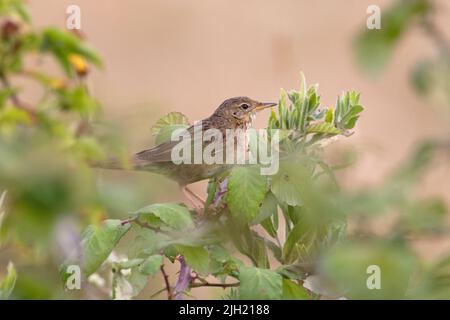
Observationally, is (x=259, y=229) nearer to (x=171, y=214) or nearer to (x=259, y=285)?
(x=171, y=214)

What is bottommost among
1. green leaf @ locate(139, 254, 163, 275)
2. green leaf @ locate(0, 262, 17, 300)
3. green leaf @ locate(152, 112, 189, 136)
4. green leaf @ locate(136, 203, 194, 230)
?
green leaf @ locate(0, 262, 17, 300)

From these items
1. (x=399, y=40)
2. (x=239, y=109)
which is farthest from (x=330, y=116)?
(x=239, y=109)

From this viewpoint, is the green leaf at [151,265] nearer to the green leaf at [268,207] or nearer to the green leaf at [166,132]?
the green leaf at [268,207]

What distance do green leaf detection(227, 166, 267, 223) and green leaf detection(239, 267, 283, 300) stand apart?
0.65ft

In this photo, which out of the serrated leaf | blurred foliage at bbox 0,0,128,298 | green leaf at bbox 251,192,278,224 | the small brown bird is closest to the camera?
blurred foliage at bbox 0,0,128,298

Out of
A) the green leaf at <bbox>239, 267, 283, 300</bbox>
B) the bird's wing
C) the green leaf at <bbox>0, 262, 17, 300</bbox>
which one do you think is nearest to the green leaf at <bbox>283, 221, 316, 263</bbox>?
the green leaf at <bbox>239, 267, 283, 300</bbox>

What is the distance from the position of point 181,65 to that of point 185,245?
553 centimetres

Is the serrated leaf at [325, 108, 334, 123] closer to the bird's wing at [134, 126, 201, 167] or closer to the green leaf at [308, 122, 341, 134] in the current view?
the green leaf at [308, 122, 341, 134]

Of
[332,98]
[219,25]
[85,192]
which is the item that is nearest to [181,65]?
[219,25]

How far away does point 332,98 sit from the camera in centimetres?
669

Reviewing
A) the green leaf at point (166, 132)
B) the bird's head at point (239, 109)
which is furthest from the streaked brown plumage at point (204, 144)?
the green leaf at point (166, 132)

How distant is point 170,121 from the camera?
2508mm

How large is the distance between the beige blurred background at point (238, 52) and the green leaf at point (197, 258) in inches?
177

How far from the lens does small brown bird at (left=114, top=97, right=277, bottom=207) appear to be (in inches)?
132
